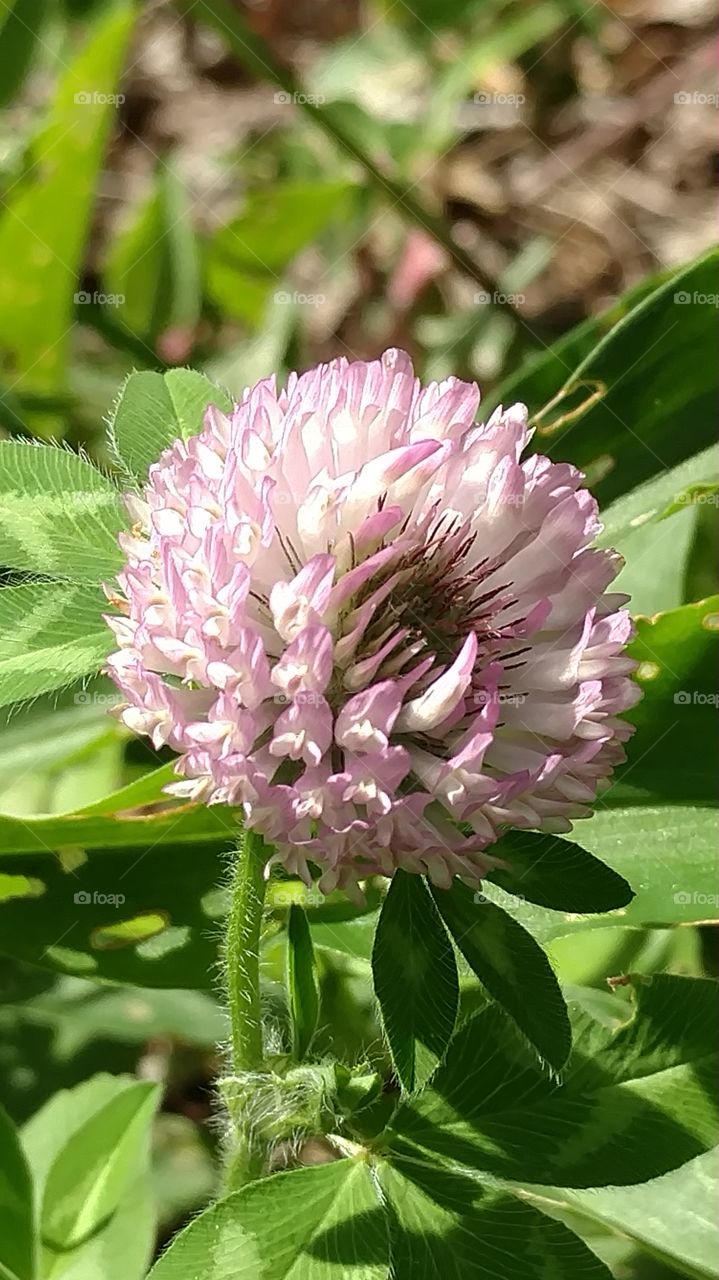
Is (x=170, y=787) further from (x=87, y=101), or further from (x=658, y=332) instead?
(x=87, y=101)

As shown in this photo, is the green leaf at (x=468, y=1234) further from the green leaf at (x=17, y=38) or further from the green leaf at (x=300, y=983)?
the green leaf at (x=17, y=38)

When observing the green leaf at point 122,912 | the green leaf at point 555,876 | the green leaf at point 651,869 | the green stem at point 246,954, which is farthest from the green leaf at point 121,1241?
the green leaf at point 555,876

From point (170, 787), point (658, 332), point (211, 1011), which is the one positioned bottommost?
point (211, 1011)

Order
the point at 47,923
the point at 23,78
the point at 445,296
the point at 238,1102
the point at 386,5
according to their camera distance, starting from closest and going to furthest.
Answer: the point at 238,1102, the point at 47,923, the point at 23,78, the point at 445,296, the point at 386,5

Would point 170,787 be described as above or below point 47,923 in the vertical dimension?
above

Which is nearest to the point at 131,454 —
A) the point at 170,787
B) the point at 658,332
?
the point at 170,787

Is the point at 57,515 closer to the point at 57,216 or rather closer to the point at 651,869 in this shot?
the point at 651,869

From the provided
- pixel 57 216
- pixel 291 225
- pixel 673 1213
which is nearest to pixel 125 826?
pixel 673 1213
